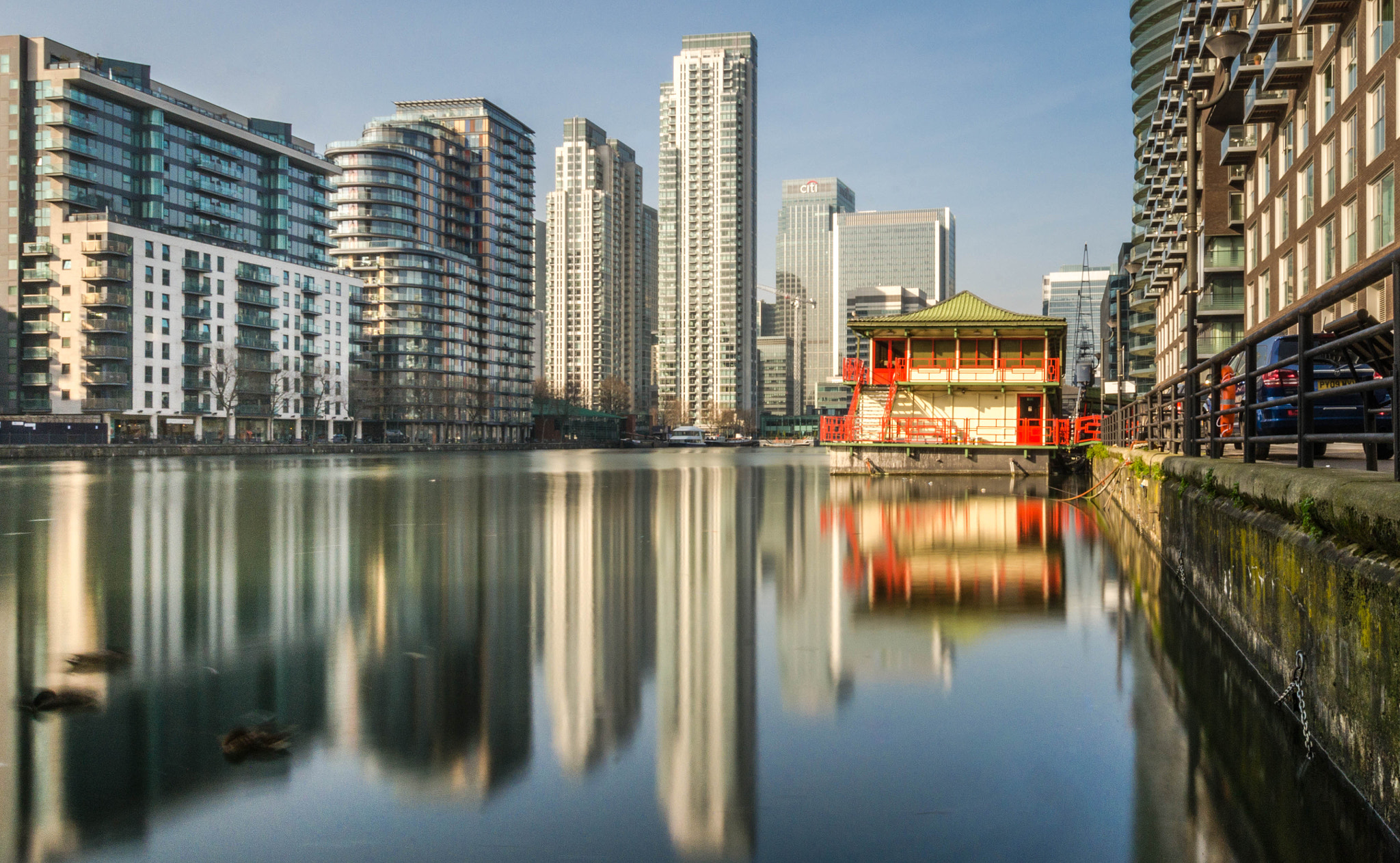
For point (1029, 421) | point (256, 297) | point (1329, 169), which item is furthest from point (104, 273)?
point (1329, 169)

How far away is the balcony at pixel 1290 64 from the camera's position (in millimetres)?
38166

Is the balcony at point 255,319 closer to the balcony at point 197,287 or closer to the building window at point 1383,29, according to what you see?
the balcony at point 197,287

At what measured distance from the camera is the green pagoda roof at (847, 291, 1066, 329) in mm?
40250

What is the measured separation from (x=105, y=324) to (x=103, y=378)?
4919 mm

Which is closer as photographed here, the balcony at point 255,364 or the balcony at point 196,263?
the balcony at point 196,263

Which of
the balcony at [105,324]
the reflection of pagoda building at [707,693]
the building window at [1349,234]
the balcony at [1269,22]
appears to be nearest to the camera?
the reflection of pagoda building at [707,693]

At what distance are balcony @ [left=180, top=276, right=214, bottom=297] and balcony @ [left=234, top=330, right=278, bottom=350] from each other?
17.4 feet

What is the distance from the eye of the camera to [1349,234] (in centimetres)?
3434

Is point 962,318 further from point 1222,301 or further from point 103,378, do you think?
point 103,378

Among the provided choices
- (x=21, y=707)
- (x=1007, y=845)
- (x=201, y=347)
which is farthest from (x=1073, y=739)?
(x=201, y=347)

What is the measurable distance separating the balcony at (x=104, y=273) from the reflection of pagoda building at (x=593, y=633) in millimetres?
89441

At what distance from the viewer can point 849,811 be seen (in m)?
4.73

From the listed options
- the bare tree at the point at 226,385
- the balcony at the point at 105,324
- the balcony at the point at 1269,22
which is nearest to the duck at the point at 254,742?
the balcony at the point at 1269,22

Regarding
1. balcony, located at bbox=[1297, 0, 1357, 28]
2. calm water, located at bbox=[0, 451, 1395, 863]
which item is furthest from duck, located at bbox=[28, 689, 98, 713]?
balcony, located at bbox=[1297, 0, 1357, 28]
